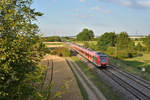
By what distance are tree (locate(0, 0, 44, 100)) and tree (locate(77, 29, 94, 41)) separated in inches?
5478

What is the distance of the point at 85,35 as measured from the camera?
147250 mm

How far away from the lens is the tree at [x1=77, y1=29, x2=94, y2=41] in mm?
145625

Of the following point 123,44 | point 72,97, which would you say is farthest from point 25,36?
point 123,44

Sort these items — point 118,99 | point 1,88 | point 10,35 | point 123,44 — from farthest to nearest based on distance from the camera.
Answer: point 123,44, point 118,99, point 10,35, point 1,88

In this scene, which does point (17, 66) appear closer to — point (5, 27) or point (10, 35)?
point (10, 35)

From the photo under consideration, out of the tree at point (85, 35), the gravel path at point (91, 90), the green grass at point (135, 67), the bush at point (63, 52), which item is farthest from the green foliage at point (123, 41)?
the tree at point (85, 35)

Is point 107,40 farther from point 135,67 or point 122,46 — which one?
point 135,67

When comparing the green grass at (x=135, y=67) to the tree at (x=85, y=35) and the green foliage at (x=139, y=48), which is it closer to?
the green foliage at (x=139, y=48)

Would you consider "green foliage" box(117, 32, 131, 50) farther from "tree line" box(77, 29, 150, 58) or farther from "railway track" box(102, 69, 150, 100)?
"railway track" box(102, 69, 150, 100)

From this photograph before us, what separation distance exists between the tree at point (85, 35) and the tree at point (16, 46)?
139143mm

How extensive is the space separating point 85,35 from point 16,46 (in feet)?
472

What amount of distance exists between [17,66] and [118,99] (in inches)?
438

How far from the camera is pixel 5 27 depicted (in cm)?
515

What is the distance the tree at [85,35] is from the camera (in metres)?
146
